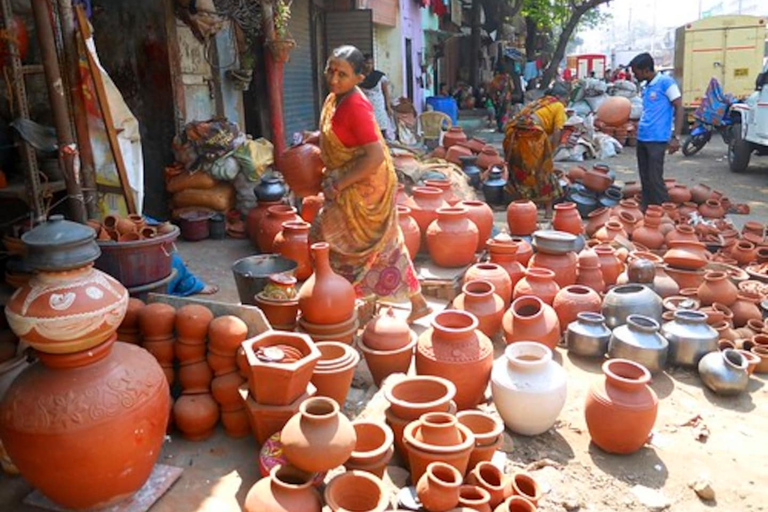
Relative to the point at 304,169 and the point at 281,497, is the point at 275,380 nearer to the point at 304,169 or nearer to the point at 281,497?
the point at 281,497

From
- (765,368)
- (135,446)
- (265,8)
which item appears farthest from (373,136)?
(265,8)

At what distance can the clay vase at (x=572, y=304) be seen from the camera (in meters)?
4.54

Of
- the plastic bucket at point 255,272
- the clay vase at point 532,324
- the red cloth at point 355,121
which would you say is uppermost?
the red cloth at point 355,121

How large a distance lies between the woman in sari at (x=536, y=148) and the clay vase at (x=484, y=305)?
12.2 feet

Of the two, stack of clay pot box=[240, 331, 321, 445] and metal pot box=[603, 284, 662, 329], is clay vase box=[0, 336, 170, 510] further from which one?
metal pot box=[603, 284, 662, 329]

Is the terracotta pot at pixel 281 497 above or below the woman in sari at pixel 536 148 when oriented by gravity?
below

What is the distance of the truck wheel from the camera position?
11062mm

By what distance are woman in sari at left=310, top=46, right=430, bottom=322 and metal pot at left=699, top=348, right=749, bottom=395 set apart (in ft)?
6.31

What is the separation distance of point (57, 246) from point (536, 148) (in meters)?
6.28

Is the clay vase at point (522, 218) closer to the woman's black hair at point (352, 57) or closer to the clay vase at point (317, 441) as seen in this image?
the woman's black hair at point (352, 57)

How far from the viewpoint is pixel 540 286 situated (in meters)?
4.66

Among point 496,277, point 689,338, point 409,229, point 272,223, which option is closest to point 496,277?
point 496,277

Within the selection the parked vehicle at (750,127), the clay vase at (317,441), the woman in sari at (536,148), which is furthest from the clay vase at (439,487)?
the parked vehicle at (750,127)

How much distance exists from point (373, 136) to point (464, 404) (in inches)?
60.1
